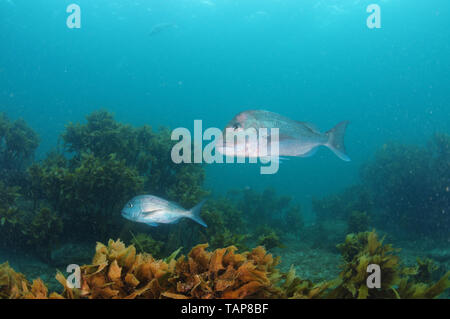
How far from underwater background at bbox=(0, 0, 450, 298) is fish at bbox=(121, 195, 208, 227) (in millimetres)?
1277

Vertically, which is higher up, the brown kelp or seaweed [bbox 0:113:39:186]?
seaweed [bbox 0:113:39:186]

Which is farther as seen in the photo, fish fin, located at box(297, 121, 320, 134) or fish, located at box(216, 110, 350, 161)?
fish fin, located at box(297, 121, 320, 134)

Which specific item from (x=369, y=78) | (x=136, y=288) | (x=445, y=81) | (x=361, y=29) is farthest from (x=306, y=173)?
(x=445, y=81)

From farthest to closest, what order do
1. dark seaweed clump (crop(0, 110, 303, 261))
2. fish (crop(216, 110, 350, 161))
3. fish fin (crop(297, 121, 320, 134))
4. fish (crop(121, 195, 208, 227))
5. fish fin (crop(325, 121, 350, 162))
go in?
dark seaweed clump (crop(0, 110, 303, 261)) < fish (crop(121, 195, 208, 227)) < fish fin (crop(325, 121, 350, 162)) < fish fin (crop(297, 121, 320, 134)) < fish (crop(216, 110, 350, 161))

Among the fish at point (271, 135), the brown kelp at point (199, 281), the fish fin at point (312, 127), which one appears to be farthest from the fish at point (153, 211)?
the fish fin at point (312, 127)

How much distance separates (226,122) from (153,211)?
7966 centimetres

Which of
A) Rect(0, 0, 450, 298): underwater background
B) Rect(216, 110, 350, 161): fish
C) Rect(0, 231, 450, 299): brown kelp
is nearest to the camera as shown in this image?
Rect(0, 231, 450, 299): brown kelp

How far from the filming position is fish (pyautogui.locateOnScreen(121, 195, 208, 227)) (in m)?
3.89

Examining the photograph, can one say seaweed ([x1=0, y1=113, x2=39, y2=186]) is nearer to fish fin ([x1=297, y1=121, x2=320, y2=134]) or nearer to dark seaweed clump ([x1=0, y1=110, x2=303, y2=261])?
dark seaweed clump ([x1=0, y1=110, x2=303, y2=261])

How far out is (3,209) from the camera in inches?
200

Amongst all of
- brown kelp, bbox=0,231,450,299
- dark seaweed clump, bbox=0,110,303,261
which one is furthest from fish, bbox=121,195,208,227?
brown kelp, bbox=0,231,450,299

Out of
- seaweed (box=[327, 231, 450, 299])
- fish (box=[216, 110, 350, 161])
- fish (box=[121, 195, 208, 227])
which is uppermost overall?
fish (box=[216, 110, 350, 161])

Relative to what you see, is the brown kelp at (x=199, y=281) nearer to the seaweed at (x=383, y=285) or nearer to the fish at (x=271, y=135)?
the seaweed at (x=383, y=285)

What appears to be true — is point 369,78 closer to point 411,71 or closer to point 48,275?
point 411,71
